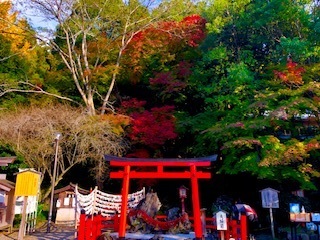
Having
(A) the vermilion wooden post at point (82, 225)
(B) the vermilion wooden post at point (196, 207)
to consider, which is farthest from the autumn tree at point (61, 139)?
(B) the vermilion wooden post at point (196, 207)

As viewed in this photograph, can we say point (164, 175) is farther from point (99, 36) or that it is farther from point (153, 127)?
point (99, 36)

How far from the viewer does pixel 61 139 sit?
15086 mm

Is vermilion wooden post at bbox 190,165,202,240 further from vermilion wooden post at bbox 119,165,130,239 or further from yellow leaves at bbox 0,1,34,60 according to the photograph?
yellow leaves at bbox 0,1,34,60

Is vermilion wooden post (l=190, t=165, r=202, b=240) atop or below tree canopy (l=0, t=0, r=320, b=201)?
below

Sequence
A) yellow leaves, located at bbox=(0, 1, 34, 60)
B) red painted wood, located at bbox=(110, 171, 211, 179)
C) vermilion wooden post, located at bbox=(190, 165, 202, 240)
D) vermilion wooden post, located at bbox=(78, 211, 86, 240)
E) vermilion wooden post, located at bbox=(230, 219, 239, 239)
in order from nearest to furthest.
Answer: vermilion wooden post, located at bbox=(190, 165, 202, 240)
vermilion wooden post, located at bbox=(78, 211, 86, 240)
vermilion wooden post, located at bbox=(230, 219, 239, 239)
red painted wood, located at bbox=(110, 171, 211, 179)
yellow leaves, located at bbox=(0, 1, 34, 60)

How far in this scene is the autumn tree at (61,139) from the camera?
14641mm

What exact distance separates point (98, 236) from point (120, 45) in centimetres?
1350

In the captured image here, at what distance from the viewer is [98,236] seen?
896 cm

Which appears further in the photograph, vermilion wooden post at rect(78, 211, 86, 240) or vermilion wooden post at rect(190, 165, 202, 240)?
vermilion wooden post at rect(78, 211, 86, 240)

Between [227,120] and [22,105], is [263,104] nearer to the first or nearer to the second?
[227,120]

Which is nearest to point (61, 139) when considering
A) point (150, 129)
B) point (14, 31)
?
point (150, 129)

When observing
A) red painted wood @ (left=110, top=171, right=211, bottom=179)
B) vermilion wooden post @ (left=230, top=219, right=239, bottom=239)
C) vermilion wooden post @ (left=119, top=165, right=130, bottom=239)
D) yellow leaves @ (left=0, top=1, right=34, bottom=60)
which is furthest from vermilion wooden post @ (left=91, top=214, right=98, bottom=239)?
yellow leaves @ (left=0, top=1, right=34, bottom=60)

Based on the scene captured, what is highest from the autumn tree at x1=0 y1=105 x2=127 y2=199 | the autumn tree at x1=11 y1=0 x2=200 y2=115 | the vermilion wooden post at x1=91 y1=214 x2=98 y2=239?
the autumn tree at x1=11 y1=0 x2=200 y2=115

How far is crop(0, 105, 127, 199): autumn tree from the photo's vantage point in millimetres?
14641
